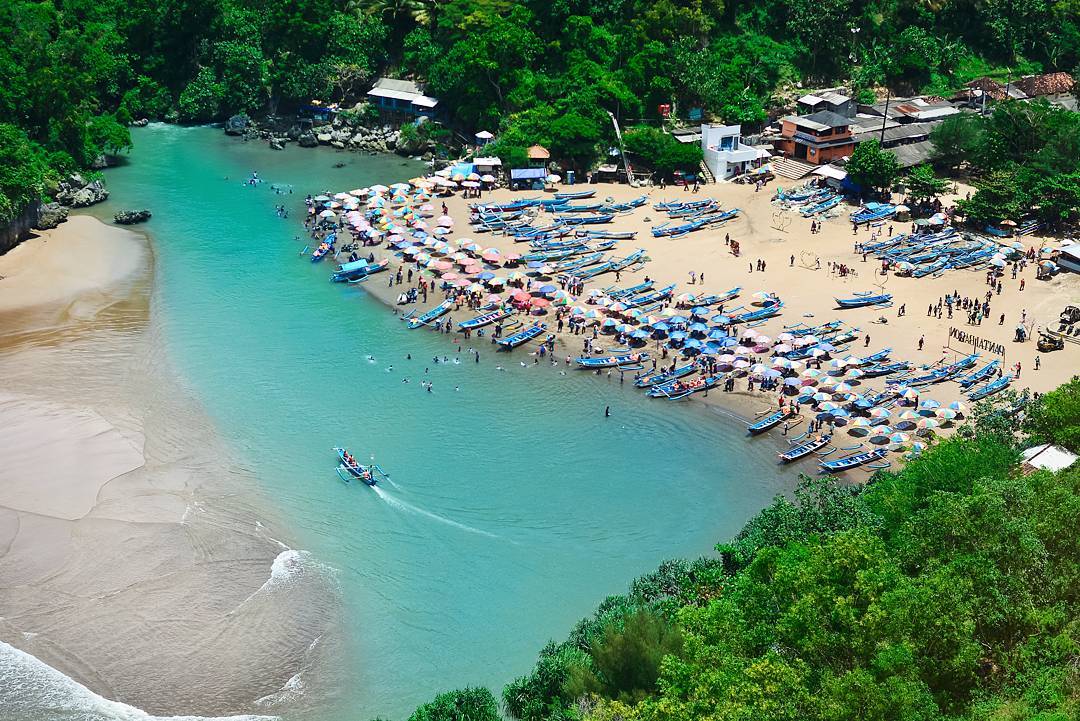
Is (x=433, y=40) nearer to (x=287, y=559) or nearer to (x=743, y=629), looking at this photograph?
(x=287, y=559)

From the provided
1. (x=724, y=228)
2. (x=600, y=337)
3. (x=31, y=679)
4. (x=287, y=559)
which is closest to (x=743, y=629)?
(x=287, y=559)

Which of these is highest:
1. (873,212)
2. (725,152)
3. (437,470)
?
(725,152)

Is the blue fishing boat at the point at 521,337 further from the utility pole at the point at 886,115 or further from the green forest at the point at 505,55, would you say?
the utility pole at the point at 886,115

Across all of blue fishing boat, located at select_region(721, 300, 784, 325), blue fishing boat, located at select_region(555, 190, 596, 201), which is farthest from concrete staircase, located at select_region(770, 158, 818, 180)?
blue fishing boat, located at select_region(721, 300, 784, 325)

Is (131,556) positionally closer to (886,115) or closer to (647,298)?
(647,298)

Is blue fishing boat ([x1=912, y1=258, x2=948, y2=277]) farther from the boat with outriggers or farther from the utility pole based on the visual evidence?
the boat with outriggers

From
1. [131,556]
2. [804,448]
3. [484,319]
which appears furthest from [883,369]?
[131,556]
